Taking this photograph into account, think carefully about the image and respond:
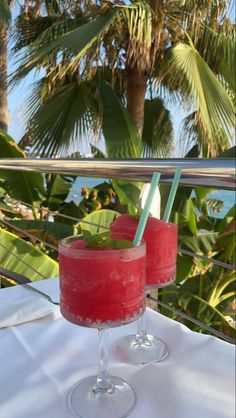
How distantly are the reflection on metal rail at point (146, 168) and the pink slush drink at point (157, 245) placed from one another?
0.09 meters

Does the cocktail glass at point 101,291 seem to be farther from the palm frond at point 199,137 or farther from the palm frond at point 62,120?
the palm frond at point 62,120

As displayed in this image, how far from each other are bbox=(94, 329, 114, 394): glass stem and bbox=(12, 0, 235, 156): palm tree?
2.95 meters

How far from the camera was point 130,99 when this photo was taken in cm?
409

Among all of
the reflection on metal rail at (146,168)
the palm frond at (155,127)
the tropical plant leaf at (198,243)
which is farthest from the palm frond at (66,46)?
the reflection on metal rail at (146,168)

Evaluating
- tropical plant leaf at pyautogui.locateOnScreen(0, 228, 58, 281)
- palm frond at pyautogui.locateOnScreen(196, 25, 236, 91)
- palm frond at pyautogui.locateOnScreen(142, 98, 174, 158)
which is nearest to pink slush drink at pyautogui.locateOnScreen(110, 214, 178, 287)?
tropical plant leaf at pyautogui.locateOnScreen(0, 228, 58, 281)

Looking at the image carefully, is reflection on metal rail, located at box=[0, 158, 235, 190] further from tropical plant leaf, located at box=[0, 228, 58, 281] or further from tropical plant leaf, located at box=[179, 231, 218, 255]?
tropical plant leaf, located at box=[179, 231, 218, 255]

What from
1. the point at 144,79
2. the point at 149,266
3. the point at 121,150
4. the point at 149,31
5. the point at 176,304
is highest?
the point at 149,31

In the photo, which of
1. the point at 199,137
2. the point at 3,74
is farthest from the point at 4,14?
the point at 199,137

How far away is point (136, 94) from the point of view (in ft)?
13.4

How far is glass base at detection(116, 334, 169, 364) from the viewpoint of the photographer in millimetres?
676

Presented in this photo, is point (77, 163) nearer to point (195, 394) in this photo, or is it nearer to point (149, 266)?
point (149, 266)

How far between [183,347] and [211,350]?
49 millimetres

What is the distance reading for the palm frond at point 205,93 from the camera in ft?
12.0

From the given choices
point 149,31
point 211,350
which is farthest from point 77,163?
point 149,31
